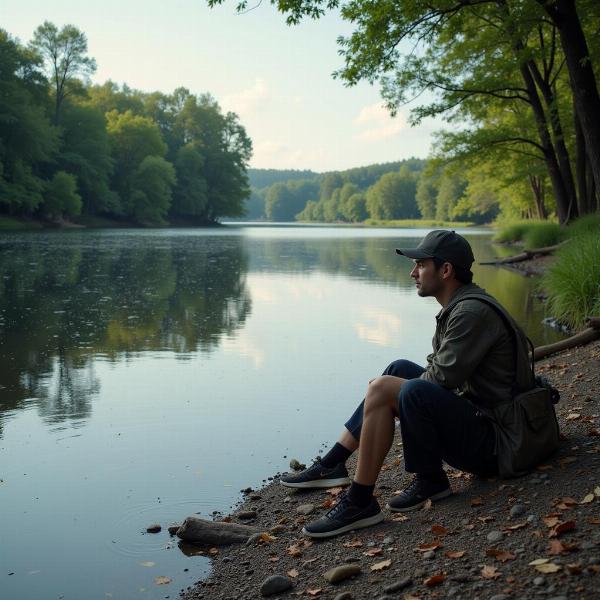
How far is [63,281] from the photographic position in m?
20.3

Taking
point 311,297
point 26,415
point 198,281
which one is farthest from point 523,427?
point 198,281

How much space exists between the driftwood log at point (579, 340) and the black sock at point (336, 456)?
Result: 4.74 m

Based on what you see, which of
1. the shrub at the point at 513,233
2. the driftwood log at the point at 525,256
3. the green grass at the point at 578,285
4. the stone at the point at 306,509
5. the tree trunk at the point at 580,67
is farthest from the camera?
the shrub at the point at 513,233

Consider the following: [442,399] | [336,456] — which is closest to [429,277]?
[442,399]

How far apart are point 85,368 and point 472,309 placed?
6.71 metres

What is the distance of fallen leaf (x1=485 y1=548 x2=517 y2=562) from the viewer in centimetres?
358

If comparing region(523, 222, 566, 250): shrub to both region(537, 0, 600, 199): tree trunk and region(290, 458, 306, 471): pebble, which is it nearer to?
region(537, 0, 600, 199): tree trunk

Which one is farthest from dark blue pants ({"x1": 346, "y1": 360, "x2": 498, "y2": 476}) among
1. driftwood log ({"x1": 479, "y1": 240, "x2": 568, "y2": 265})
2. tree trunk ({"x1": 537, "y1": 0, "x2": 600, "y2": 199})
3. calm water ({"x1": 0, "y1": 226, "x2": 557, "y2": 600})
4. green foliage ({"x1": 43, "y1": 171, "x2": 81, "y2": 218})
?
green foliage ({"x1": 43, "y1": 171, "x2": 81, "y2": 218})

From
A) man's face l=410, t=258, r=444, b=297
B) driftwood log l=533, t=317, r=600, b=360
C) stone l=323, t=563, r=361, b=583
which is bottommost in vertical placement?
stone l=323, t=563, r=361, b=583

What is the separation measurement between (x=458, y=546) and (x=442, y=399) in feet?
2.54

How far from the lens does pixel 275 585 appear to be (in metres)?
3.91

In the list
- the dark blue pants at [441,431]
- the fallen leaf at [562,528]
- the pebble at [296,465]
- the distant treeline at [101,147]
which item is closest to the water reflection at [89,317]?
the pebble at [296,465]

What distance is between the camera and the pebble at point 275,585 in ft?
12.8

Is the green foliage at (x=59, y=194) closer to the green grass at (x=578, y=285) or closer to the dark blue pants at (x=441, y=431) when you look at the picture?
the green grass at (x=578, y=285)
